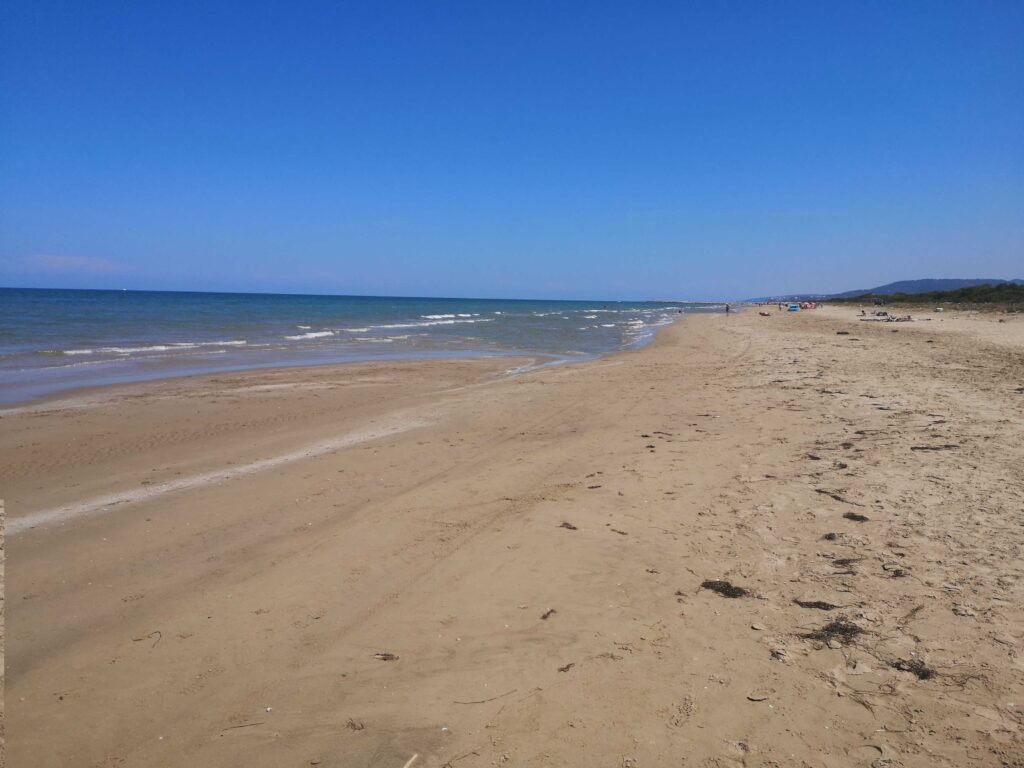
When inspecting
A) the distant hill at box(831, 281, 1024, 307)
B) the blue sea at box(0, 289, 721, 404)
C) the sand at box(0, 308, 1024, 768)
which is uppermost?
the distant hill at box(831, 281, 1024, 307)

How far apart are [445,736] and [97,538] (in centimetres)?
450

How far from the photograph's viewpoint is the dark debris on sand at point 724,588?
13.4 ft

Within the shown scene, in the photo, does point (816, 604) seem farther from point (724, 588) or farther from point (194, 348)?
point (194, 348)

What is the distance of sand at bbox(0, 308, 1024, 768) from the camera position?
2.89 m

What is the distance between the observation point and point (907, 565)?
4266 millimetres

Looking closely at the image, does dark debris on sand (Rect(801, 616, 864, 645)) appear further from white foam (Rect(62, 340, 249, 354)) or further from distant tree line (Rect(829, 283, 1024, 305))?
distant tree line (Rect(829, 283, 1024, 305))

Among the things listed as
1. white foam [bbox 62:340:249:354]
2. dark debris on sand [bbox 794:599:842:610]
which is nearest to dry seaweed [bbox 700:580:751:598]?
dark debris on sand [bbox 794:599:842:610]

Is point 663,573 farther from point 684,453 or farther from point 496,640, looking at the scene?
point 684,453

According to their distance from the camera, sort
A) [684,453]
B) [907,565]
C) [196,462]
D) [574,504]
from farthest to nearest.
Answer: [196,462]
[684,453]
[574,504]
[907,565]

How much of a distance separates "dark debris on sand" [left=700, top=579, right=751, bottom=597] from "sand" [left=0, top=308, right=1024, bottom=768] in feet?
0.21

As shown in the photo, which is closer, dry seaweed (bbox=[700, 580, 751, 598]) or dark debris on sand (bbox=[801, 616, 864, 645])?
dark debris on sand (bbox=[801, 616, 864, 645])

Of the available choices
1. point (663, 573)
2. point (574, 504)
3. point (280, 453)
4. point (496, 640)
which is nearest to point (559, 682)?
point (496, 640)

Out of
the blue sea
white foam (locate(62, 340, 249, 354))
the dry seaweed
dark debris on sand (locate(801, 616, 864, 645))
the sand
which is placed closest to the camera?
the sand

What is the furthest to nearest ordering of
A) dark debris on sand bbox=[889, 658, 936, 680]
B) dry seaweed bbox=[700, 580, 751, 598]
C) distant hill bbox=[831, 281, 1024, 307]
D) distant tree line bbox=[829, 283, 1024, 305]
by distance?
distant tree line bbox=[829, 283, 1024, 305]
distant hill bbox=[831, 281, 1024, 307]
dry seaweed bbox=[700, 580, 751, 598]
dark debris on sand bbox=[889, 658, 936, 680]
